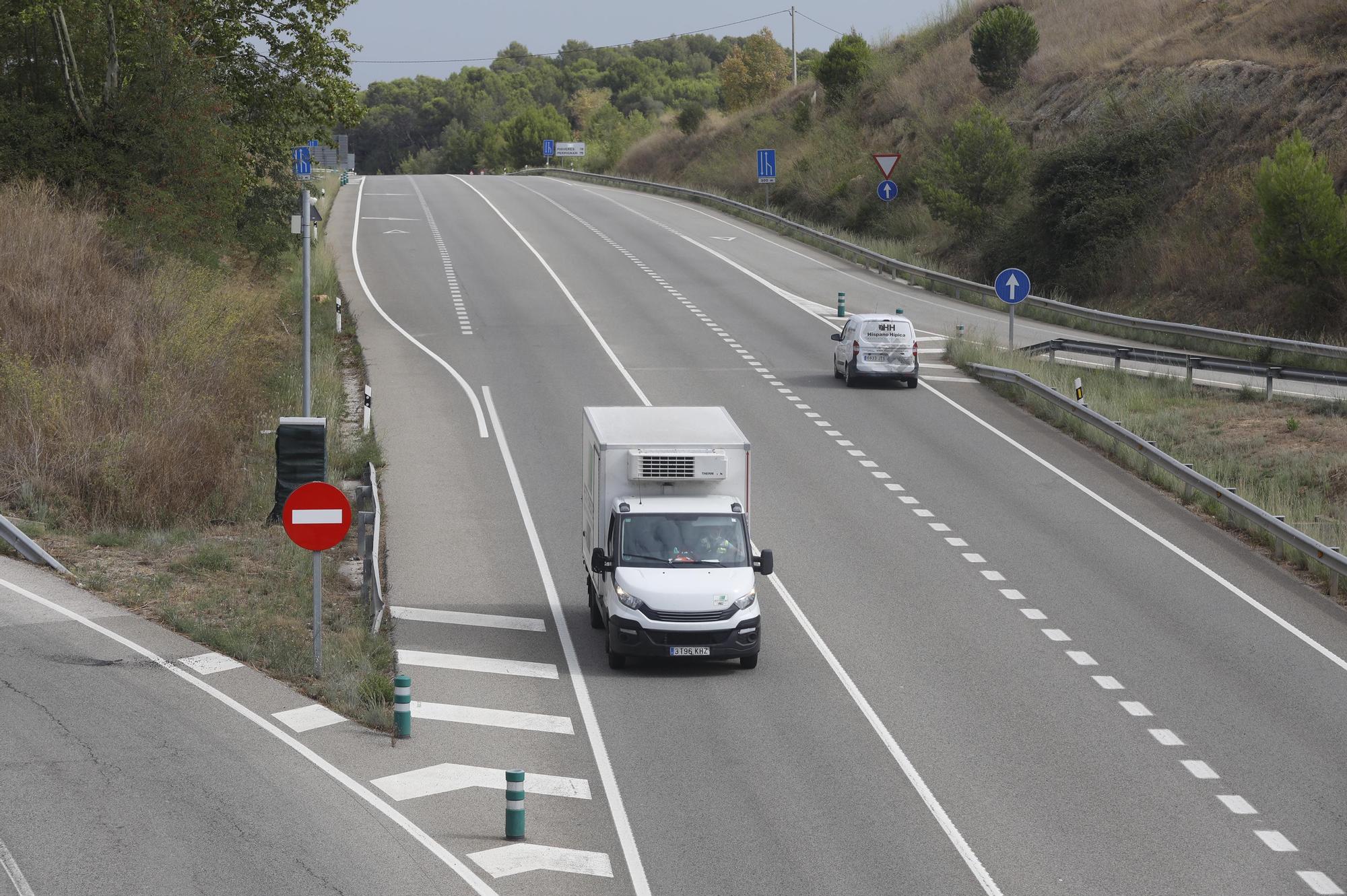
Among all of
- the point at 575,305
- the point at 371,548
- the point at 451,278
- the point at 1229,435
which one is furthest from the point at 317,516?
the point at 451,278

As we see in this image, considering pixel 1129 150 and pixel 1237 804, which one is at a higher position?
pixel 1129 150

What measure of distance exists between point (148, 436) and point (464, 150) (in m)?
133

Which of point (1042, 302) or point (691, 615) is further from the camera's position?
point (1042, 302)

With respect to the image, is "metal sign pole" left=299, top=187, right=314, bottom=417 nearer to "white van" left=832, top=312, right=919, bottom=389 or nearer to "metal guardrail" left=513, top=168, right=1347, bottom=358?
"white van" left=832, top=312, right=919, bottom=389

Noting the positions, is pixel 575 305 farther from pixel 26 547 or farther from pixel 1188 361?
pixel 26 547

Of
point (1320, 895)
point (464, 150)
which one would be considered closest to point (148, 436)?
point (1320, 895)

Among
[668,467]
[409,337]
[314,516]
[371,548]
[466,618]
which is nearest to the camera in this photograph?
[314,516]

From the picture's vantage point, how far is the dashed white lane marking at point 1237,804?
12.8 m

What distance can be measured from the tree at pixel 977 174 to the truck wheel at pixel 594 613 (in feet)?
117

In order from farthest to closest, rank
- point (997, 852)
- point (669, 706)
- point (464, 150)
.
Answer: point (464, 150)
point (669, 706)
point (997, 852)

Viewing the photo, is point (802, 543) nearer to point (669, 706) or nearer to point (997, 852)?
point (669, 706)

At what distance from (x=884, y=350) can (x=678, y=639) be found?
17.4 meters

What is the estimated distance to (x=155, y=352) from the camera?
27.5 metres

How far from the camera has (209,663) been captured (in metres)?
16.4
